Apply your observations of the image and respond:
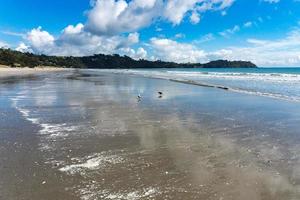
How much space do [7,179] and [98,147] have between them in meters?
3.04

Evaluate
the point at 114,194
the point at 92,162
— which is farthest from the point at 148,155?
the point at 114,194

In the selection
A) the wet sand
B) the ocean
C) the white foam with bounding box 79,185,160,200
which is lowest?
the ocean

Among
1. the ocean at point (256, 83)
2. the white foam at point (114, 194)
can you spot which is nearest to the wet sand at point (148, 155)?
the white foam at point (114, 194)

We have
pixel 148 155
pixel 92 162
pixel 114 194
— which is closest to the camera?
pixel 114 194

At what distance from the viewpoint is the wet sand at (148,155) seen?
654 centimetres

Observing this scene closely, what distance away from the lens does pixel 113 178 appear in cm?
711

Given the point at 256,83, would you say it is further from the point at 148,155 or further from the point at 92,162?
the point at 92,162

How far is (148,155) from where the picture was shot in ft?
29.0

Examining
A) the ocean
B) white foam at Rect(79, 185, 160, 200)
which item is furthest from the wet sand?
the ocean

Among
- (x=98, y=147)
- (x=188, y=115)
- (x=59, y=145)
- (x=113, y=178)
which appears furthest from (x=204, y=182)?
(x=188, y=115)

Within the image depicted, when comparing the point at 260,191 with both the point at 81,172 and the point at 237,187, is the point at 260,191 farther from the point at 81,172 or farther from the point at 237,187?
the point at 81,172

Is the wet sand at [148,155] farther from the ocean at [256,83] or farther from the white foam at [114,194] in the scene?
the ocean at [256,83]

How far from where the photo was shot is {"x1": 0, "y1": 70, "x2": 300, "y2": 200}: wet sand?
6.54 m

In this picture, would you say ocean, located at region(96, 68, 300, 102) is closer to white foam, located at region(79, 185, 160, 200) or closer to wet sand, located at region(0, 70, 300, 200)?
wet sand, located at region(0, 70, 300, 200)
